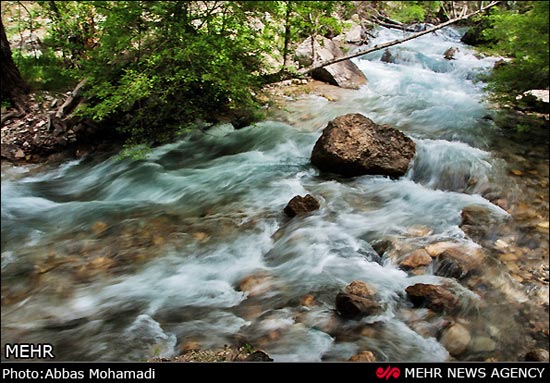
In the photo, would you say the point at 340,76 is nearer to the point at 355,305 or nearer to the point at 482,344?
the point at 355,305

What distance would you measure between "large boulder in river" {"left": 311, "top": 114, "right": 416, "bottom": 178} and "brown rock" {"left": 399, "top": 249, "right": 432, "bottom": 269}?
222 cm

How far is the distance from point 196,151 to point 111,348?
16.1 feet

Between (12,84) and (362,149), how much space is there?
6359 mm

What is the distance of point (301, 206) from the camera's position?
18.2 ft

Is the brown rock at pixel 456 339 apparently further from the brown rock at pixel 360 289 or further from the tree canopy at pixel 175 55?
the tree canopy at pixel 175 55

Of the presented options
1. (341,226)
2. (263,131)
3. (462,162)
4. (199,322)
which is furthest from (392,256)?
(263,131)

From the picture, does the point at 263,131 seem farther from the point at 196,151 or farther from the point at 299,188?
the point at 299,188

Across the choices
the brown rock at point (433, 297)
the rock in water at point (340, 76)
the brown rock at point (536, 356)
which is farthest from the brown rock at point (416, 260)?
the rock in water at point (340, 76)

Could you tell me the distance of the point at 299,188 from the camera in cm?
631

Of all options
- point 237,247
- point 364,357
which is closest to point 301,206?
point 237,247

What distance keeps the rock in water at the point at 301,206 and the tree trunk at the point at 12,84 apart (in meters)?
5.31

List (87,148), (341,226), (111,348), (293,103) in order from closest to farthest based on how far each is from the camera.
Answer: (111,348)
(341,226)
(87,148)
(293,103)

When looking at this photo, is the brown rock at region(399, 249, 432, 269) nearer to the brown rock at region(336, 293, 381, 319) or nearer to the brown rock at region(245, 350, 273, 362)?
the brown rock at region(336, 293, 381, 319)
